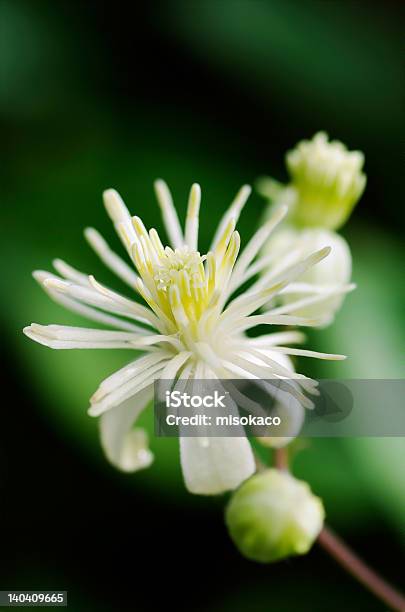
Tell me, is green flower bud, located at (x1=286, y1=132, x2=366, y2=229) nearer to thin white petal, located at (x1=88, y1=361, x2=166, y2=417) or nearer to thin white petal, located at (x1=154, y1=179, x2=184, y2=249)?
thin white petal, located at (x1=154, y1=179, x2=184, y2=249)

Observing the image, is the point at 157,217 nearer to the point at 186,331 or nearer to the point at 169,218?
the point at 169,218

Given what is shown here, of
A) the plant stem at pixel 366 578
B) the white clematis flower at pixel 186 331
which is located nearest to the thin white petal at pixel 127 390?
the white clematis flower at pixel 186 331

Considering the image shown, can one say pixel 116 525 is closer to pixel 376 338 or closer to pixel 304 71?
pixel 376 338

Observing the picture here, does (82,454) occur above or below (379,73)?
below

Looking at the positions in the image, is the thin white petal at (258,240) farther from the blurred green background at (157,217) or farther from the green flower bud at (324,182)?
the blurred green background at (157,217)

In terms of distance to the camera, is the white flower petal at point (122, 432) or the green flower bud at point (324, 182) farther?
the green flower bud at point (324, 182)

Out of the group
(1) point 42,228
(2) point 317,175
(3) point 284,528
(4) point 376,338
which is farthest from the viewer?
(1) point 42,228

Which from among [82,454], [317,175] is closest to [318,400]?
[317,175]

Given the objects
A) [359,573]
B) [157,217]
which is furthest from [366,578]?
[157,217]

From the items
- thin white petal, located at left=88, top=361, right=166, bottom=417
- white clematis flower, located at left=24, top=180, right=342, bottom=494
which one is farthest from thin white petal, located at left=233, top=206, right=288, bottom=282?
thin white petal, located at left=88, top=361, right=166, bottom=417
